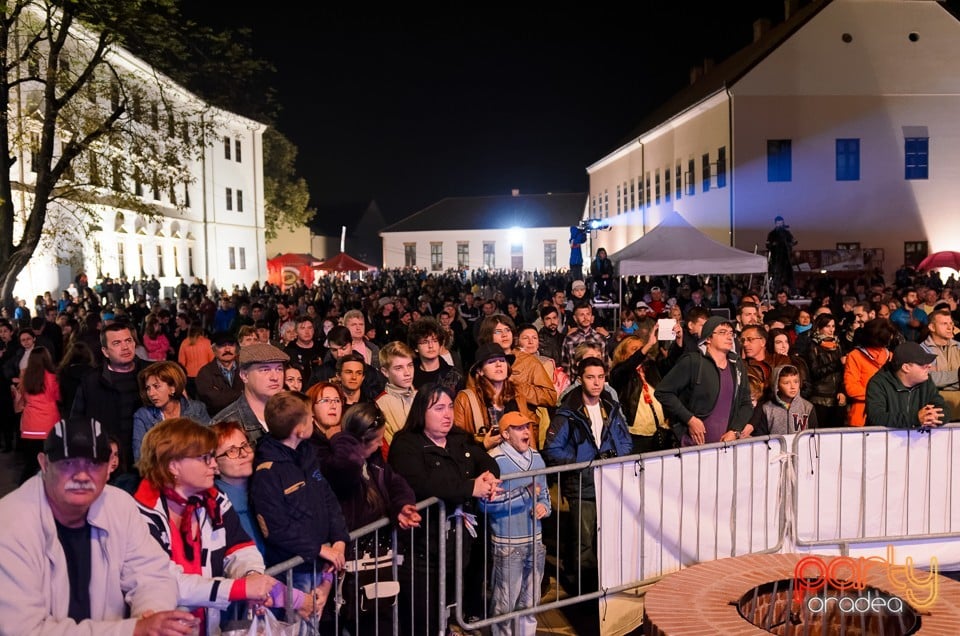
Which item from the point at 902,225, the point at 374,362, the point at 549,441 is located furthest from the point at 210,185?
the point at 549,441

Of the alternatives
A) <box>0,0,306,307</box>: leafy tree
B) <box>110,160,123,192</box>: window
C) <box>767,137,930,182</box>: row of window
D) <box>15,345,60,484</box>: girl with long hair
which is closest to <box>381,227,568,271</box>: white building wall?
<box>767,137,930,182</box>: row of window

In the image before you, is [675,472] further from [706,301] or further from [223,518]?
[706,301]

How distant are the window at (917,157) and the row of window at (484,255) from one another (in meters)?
47.9

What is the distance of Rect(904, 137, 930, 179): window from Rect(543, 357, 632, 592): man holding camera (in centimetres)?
3256

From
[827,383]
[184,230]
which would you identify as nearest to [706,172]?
[184,230]

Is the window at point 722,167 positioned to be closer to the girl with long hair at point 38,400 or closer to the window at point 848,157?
the window at point 848,157

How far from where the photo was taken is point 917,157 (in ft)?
113

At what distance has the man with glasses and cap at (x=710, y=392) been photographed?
7207 mm

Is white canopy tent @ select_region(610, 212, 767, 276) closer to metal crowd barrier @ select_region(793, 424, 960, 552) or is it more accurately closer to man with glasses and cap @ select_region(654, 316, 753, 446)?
man with glasses and cap @ select_region(654, 316, 753, 446)

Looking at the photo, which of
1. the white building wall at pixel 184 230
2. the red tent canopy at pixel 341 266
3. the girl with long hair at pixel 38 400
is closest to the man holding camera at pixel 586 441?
the girl with long hair at pixel 38 400

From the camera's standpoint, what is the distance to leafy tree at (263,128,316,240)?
61.1 metres

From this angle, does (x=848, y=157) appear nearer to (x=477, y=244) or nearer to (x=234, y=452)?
(x=234, y=452)

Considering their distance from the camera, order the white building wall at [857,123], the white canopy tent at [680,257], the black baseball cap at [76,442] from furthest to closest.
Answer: the white building wall at [857,123]
the white canopy tent at [680,257]
the black baseball cap at [76,442]

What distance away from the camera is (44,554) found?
3121mm
